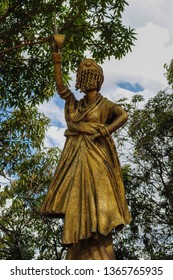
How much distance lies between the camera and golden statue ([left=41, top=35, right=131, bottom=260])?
479 centimetres

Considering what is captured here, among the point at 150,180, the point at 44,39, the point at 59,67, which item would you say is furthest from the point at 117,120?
the point at 150,180

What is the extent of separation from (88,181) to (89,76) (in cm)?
132

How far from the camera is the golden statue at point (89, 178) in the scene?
479cm

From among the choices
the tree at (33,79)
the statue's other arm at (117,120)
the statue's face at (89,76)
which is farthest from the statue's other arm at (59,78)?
the tree at (33,79)

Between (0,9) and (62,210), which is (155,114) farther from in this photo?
(62,210)

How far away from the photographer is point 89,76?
5.64m

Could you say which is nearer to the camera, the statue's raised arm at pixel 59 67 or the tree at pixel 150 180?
the statue's raised arm at pixel 59 67

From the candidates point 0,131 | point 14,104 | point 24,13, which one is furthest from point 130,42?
point 0,131

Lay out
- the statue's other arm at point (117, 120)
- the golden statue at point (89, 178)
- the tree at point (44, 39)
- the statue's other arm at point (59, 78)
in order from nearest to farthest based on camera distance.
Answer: the golden statue at point (89, 178), the statue's other arm at point (117, 120), the statue's other arm at point (59, 78), the tree at point (44, 39)

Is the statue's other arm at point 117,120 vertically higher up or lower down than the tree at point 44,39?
lower down

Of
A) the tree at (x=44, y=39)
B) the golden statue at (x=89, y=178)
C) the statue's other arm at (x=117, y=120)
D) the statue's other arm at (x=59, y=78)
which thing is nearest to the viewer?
the golden statue at (x=89, y=178)

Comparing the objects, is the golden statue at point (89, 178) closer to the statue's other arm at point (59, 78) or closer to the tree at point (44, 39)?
the statue's other arm at point (59, 78)

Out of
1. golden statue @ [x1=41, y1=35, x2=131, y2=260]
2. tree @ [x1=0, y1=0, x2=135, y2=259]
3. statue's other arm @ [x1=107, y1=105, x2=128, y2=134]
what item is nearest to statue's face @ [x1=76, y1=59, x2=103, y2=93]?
golden statue @ [x1=41, y1=35, x2=131, y2=260]

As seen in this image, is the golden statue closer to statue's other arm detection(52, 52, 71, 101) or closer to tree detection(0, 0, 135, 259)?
statue's other arm detection(52, 52, 71, 101)
